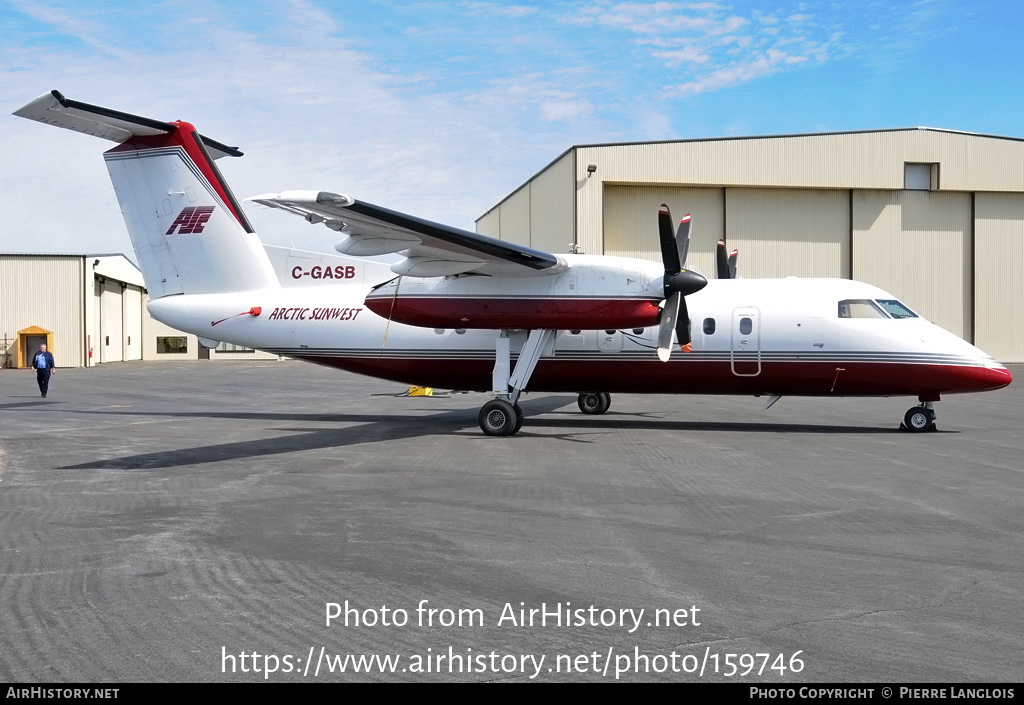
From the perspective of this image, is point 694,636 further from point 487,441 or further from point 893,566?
point 487,441

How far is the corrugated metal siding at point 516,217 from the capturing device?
49.5 meters

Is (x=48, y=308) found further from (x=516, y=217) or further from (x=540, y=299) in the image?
(x=540, y=299)

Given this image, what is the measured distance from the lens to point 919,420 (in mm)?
15852

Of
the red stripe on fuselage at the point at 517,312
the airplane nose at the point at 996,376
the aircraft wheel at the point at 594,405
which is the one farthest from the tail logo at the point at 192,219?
the airplane nose at the point at 996,376

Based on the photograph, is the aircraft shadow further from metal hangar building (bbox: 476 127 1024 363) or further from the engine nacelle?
metal hangar building (bbox: 476 127 1024 363)

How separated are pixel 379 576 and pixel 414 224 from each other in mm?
7796

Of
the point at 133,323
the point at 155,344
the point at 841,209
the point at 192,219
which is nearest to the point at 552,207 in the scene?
the point at 841,209

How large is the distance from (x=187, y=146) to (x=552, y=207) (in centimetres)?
2737

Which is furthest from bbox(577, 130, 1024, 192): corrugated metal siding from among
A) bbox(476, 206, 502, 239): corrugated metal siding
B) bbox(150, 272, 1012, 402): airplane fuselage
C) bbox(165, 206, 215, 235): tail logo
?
bbox(165, 206, 215, 235): tail logo

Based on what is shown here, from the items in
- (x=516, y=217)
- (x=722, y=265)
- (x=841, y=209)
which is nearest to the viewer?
(x=722, y=265)

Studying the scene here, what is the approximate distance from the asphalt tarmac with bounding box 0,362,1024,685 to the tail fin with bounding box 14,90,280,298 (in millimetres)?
4590

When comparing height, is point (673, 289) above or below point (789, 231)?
below

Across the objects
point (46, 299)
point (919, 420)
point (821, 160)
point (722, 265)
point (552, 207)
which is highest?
point (821, 160)

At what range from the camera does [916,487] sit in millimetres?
9773
